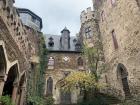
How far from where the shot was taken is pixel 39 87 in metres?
18.9

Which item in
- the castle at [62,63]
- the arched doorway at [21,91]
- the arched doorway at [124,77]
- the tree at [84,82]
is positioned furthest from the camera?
the castle at [62,63]

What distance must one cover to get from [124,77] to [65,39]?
1125cm

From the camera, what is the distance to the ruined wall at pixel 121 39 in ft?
43.4

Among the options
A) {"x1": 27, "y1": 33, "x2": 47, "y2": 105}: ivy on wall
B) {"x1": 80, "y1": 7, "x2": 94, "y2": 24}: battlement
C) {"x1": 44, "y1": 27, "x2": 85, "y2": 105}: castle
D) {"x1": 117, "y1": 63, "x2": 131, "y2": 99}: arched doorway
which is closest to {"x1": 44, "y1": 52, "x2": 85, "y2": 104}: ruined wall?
{"x1": 44, "y1": 27, "x2": 85, "y2": 105}: castle

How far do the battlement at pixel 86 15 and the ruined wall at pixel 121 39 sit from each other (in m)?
2.74

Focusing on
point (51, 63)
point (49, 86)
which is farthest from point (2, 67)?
point (51, 63)

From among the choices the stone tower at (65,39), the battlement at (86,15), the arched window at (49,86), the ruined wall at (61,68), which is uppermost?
the battlement at (86,15)

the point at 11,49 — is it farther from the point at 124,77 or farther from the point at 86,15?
the point at 86,15

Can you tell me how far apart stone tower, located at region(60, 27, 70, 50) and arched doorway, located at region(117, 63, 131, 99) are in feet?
30.3

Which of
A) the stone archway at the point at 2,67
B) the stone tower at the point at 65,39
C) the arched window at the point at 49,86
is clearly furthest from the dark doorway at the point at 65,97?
the stone archway at the point at 2,67

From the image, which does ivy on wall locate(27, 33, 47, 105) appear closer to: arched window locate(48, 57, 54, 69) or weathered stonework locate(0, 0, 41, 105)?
arched window locate(48, 57, 54, 69)

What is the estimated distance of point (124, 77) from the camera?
49.4ft

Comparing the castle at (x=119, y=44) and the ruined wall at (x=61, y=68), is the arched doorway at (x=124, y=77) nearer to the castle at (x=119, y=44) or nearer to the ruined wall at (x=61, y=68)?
the castle at (x=119, y=44)

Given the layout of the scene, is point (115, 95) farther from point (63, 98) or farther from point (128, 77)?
point (63, 98)
